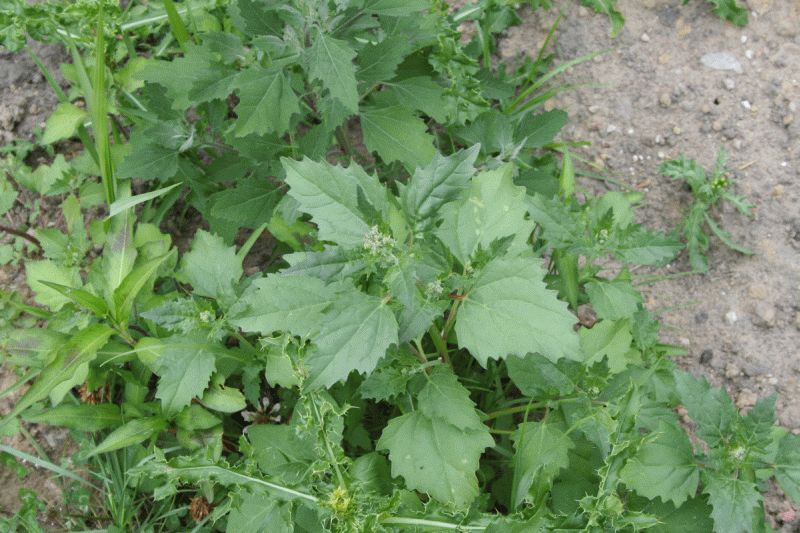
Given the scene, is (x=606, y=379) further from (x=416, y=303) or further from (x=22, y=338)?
(x=22, y=338)

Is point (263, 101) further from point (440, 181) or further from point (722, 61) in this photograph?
point (722, 61)

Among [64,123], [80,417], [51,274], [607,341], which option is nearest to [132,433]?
[80,417]

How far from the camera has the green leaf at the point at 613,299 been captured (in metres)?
2.71

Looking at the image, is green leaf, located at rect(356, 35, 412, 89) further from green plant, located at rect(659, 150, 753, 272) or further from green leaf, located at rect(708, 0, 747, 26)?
green leaf, located at rect(708, 0, 747, 26)

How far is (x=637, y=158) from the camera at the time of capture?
358 centimetres

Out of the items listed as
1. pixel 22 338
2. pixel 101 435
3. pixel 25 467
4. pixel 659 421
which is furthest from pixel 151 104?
pixel 659 421

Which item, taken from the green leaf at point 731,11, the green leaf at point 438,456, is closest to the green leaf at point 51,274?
the green leaf at point 438,456

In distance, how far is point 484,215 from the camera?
2.48 meters

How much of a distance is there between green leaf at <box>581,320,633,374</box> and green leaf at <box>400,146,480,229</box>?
3.13 ft

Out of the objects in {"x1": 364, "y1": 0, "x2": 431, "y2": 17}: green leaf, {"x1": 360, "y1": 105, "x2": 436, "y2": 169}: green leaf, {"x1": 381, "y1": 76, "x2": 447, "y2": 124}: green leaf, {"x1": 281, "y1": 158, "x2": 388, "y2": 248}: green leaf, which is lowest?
{"x1": 360, "y1": 105, "x2": 436, "y2": 169}: green leaf

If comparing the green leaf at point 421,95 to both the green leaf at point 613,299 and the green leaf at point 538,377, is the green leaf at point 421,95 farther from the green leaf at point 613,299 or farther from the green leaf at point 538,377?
the green leaf at point 538,377

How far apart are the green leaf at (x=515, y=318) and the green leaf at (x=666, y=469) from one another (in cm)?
60

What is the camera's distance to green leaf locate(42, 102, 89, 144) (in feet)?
10.8

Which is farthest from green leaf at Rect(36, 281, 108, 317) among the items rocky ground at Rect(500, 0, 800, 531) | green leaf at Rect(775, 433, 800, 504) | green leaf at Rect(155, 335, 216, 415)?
green leaf at Rect(775, 433, 800, 504)
